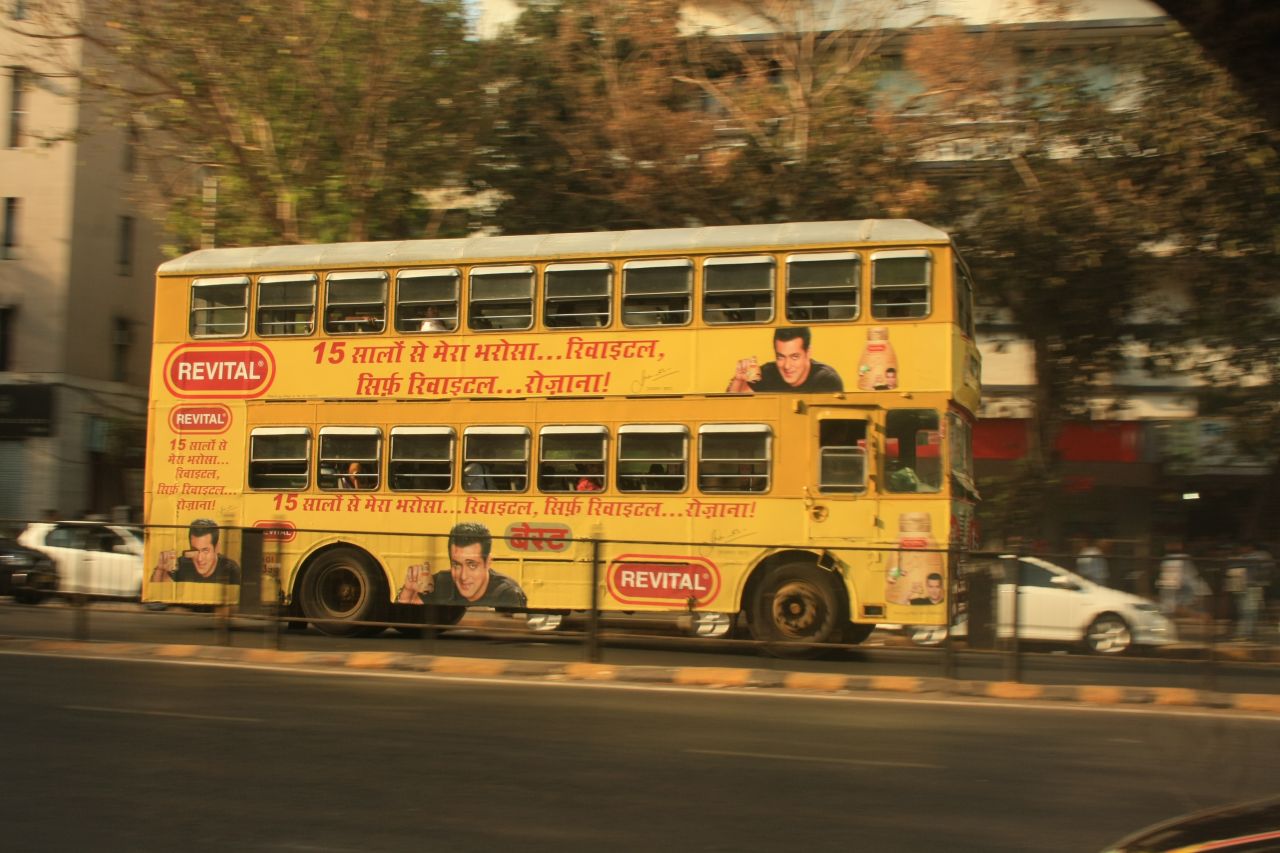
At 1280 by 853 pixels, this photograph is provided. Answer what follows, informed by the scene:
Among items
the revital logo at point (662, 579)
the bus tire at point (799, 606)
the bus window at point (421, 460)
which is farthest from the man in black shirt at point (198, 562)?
the bus tire at point (799, 606)

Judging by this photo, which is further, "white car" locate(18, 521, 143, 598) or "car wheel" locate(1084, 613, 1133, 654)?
"white car" locate(18, 521, 143, 598)

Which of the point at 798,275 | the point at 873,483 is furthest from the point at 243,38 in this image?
the point at 873,483

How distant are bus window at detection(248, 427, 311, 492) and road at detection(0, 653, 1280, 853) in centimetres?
589

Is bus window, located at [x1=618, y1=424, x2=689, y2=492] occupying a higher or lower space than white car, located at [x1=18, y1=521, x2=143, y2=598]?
higher

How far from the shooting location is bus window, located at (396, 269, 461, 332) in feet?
54.3

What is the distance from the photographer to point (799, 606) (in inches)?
578

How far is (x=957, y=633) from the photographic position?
12.3 metres

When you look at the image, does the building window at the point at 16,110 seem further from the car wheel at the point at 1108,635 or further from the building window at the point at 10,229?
the car wheel at the point at 1108,635

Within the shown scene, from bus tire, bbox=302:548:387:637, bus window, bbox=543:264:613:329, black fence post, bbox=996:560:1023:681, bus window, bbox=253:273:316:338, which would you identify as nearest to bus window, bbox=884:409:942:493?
black fence post, bbox=996:560:1023:681

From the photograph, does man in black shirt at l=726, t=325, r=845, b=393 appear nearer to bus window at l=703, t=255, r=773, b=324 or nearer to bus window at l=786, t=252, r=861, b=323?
bus window at l=786, t=252, r=861, b=323

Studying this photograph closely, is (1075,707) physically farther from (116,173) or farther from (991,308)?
(116,173)

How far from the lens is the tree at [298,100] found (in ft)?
67.1

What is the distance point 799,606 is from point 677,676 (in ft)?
9.22

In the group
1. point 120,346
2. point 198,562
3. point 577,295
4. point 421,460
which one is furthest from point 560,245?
point 120,346
